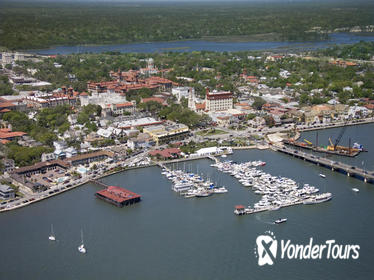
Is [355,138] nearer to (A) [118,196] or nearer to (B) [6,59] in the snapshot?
(A) [118,196]

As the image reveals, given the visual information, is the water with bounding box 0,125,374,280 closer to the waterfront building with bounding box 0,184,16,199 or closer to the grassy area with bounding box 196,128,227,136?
the waterfront building with bounding box 0,184,16,199

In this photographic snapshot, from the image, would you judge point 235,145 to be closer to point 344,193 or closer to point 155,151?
point 155,151

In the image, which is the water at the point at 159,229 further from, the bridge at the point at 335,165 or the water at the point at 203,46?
the water at the point at 203,46

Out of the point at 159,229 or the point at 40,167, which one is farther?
the point at 40,167

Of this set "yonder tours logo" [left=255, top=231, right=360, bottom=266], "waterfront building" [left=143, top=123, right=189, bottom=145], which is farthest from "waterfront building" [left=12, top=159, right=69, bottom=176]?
"yonder tours logo" [left=255, top=231, right=360, bottom=266]

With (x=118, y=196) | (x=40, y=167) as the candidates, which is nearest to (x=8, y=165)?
(x=40, y=167)

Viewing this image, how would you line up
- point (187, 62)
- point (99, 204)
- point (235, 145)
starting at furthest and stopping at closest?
1. point (187, 62)
2. point (235, 145)
3. point (99, 204)

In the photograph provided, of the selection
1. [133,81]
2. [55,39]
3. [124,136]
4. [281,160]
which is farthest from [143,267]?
[55,39]
